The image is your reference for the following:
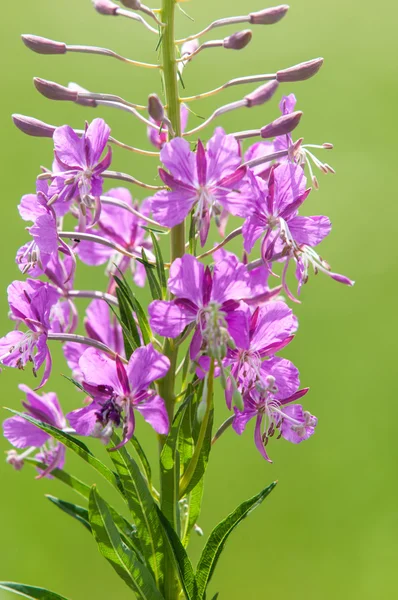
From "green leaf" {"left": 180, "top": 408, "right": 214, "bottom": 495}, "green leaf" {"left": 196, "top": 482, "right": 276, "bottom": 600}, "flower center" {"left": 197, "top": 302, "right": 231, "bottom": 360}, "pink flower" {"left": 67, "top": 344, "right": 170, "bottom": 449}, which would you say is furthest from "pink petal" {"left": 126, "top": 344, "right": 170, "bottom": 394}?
"green leaf" {"left": 196, "top": 482, "right": 276, "bottom": 600}

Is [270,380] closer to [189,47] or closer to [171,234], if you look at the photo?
[171,234]

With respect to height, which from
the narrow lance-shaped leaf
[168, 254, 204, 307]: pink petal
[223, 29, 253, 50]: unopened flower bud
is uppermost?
[223, 29, 253, 50]: unopened flower bud

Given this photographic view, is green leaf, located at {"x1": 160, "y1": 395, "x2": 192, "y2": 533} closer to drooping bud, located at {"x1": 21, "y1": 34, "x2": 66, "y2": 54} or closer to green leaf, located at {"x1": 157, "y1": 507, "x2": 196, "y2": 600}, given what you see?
green leaf, located at {"x1": 157, "y1": 507, "x2": 196, "y2": 600}

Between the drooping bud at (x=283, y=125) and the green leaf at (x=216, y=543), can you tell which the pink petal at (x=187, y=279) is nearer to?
the drooping bud at (x=283, y=125)

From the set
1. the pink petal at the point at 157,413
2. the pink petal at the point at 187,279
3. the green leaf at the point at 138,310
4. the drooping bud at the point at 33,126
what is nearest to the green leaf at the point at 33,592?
the pink petal at the point at 157,413

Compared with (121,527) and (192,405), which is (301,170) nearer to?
(192,405)

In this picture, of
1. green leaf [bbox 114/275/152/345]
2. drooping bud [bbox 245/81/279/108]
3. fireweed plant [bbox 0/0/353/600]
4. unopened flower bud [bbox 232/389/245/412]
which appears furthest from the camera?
drooping bud [bbox 245/81/279/108]

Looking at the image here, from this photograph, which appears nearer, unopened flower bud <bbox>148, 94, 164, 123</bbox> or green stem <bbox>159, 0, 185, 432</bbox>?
unopened flower bud <bbox>148, 94, 164, 123</bbox>

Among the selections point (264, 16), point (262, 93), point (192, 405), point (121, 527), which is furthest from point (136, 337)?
point (264, 16)
